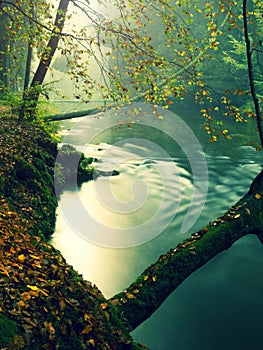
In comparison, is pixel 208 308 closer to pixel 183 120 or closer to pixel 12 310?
pixel 12 310

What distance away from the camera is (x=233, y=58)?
113 feet

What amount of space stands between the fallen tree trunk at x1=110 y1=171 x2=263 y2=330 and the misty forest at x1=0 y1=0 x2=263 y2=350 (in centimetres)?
2

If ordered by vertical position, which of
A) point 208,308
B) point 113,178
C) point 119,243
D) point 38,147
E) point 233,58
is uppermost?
point 233,58

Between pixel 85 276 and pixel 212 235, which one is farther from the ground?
pixel 212 235

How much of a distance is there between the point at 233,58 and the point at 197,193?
2328 cm

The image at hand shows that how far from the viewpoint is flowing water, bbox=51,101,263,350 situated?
803 centimetres

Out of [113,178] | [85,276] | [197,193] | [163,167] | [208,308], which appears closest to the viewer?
[208,308]

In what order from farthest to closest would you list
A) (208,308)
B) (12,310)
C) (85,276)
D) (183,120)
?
(183,120), (85,276), (208,308), (12,310)

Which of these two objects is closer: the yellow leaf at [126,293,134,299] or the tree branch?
the tree branch

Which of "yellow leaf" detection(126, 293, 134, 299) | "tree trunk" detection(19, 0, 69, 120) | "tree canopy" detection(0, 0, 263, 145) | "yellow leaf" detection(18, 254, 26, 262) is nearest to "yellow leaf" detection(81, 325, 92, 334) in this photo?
"yellow leaf" detection(18, 254, 26, 262)

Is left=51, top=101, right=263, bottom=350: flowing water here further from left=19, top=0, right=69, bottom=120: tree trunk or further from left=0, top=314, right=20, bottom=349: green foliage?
left=0, top=314, right=20, bottom=349: green foliage

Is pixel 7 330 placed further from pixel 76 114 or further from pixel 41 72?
pixel 41 72

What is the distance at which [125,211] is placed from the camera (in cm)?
1434

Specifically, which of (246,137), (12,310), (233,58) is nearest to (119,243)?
(12,310)
